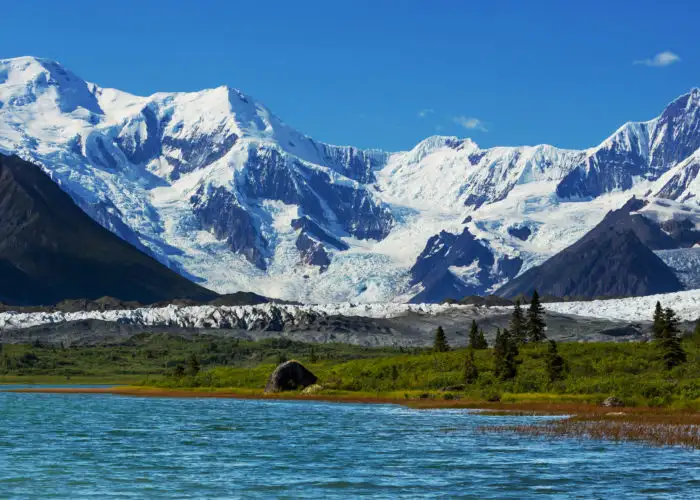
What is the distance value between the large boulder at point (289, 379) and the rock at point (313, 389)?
2102mm

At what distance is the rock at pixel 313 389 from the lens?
161000 millimetres

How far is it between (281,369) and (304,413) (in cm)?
4509

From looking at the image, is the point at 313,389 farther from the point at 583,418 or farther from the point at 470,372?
the point at 583,418

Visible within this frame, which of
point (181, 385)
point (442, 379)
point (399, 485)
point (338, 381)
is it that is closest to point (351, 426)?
point (399, 485)

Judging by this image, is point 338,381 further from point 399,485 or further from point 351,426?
point 399,485

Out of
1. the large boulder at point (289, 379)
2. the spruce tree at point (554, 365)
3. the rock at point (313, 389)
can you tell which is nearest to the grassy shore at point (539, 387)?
the rock at point (313, 389)

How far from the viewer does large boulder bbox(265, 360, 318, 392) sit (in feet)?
543

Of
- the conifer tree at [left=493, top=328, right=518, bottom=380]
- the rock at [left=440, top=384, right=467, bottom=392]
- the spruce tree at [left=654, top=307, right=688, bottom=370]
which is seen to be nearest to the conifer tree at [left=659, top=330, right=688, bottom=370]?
the spruce tree at [left=654, top=307, right=688, bottom=370]

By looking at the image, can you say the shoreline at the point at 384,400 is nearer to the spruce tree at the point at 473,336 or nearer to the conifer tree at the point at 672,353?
the conifer tree at the point at 672,353

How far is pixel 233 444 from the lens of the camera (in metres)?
87.4

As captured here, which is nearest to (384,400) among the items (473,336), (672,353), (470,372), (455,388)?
(455,388)

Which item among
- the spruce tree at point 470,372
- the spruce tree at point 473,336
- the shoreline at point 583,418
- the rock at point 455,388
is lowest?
the shoreline at point 583,418

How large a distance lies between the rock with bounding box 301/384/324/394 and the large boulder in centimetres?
210

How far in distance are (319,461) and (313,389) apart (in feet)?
285
